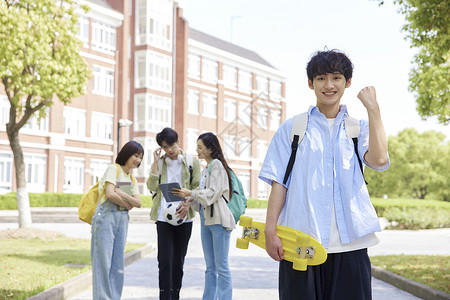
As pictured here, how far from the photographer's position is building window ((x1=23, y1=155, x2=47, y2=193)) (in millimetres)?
38375

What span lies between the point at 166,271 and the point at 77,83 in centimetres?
1150

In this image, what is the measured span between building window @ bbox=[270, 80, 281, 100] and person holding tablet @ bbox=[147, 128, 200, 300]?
5675 centimetres

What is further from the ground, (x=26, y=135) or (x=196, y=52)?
(x=196, y=52)

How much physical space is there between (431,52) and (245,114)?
4542cm

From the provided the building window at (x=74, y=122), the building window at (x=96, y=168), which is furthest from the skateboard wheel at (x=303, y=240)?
the building window at (x=96, y=168)

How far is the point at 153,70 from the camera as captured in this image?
4769cm

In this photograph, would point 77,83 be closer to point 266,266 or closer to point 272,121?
point 266,266

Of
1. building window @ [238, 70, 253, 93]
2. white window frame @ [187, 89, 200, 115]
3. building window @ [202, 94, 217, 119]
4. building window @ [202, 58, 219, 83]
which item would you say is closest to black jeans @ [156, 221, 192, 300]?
white window frame @ [187, 89, 200, 115]

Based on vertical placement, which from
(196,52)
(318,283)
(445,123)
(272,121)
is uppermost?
(196,52)

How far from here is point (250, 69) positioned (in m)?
60.1

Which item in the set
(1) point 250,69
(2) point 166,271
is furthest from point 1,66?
(1) point 250,69

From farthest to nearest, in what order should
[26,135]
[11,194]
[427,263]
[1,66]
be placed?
[26,135] < [11,194] < [1,66] < [427,263]

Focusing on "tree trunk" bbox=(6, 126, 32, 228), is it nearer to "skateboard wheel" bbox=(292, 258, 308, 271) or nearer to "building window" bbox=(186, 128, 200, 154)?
"skateboard wheel" bbox=(292, 258, 308, 271)

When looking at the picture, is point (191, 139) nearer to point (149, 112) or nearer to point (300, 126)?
point (149, 112)
